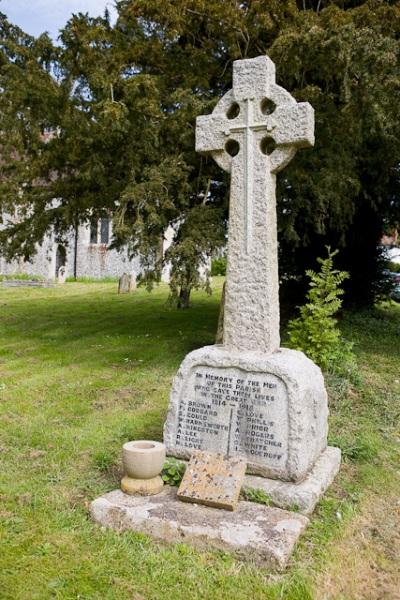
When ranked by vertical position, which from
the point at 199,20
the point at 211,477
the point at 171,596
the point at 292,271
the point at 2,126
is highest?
the point at 199,20

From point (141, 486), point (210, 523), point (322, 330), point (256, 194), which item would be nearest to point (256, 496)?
point (210, 523)

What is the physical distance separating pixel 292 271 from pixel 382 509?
8558 millimetres

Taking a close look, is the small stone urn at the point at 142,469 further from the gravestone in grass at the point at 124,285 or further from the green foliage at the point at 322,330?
the gravestone in grass at the point at 124,285

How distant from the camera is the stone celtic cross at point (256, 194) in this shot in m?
4.46

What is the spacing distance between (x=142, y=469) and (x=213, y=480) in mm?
521

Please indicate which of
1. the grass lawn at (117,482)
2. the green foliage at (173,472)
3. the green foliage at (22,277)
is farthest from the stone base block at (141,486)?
the green foliage at (22,277)

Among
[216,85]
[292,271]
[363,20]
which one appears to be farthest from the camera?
[292,271]

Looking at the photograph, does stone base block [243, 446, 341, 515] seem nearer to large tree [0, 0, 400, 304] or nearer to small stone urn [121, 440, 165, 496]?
small stone urn [121, 440, 165, 496]

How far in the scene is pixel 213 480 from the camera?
3934mm

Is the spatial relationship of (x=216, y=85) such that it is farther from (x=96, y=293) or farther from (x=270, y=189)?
(x=96, y=293)

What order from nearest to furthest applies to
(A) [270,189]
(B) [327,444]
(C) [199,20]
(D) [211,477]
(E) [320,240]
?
(D) [211,477], (A) [270,189], (B) [327,444], (C) [199,20], (E) [320,240]

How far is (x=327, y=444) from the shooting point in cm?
511

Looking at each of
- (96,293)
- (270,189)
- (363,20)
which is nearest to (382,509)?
(270,189)

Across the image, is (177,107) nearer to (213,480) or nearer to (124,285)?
(213,480)
